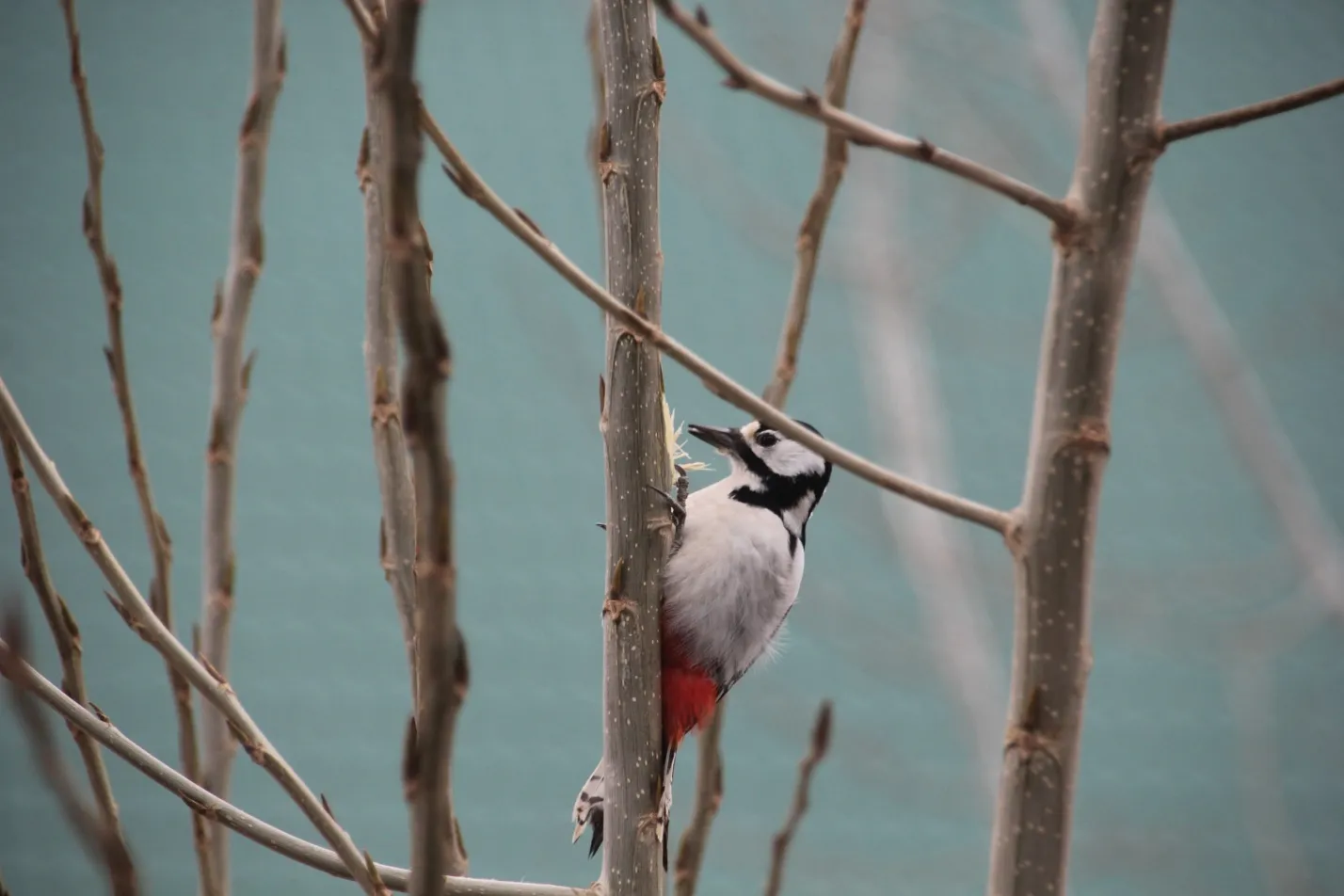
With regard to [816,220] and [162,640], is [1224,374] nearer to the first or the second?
[816,220]

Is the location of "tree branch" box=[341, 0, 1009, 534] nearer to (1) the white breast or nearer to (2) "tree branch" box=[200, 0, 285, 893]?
(2) "tree branch" box=[200, 0, 285, 893]

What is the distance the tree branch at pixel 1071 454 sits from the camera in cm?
86

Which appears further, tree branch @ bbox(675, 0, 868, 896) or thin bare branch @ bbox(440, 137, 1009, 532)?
tree branch @ bbox(675, 0, 868, 896)

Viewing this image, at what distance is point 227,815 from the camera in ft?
3.25

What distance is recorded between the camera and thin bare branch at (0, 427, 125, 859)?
1.01 meters

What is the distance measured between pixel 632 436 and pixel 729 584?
0.82 m

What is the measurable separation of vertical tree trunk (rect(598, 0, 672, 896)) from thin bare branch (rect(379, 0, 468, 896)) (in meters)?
0.50

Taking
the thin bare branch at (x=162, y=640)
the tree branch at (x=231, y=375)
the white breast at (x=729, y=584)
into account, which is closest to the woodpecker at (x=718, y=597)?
Answer: the white breast at (x=729, y=584)

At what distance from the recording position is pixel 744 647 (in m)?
1.96

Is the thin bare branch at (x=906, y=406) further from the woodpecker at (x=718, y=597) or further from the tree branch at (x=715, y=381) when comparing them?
the tree branch at (x=715, y=381)

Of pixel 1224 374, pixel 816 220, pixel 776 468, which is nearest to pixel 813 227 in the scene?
pixel 816 220

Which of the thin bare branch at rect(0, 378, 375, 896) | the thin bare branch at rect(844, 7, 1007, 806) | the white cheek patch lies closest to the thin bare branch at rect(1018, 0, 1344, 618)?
the thin bare branch at rect(844, 7, 1007, 806)

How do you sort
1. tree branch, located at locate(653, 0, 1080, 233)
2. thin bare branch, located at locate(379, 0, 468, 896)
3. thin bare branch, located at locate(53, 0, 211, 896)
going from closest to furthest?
thin bare branch, located at locate(379, 0, 468, 896) < tree branch, located at locate(653, 0, 1080, 233) < thin bare branch, located at locate(53, 0, 211, 896)

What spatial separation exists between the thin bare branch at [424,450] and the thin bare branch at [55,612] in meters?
0.51
